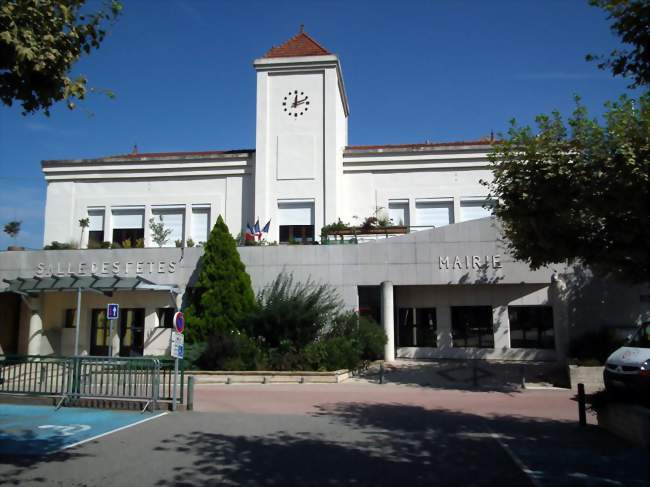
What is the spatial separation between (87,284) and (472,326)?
16.6 meters

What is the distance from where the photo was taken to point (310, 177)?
94.6 feet

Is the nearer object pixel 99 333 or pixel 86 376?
pixel 86 376

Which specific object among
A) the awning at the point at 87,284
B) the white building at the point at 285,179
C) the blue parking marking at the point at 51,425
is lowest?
the blue parking marking at the point at 51,425

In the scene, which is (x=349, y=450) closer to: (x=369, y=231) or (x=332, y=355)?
(x=332, y=355)

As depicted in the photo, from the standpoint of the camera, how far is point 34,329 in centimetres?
2550

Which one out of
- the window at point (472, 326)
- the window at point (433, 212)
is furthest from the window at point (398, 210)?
the window at point (472, 326)

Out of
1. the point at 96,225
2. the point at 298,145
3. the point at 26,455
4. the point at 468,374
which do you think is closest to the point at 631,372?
the point at 468,374

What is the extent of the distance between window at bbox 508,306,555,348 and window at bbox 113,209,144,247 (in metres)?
19.5

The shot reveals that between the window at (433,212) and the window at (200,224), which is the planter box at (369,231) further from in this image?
the window at (200,224)

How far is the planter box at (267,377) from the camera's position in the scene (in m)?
18.7

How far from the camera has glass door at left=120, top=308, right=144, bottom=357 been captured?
A: 26.5 metres

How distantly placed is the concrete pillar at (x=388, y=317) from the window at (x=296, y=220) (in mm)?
6299

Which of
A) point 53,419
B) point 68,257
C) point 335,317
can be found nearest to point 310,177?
point 335,317

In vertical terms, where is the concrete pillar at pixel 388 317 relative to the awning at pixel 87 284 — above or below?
below
